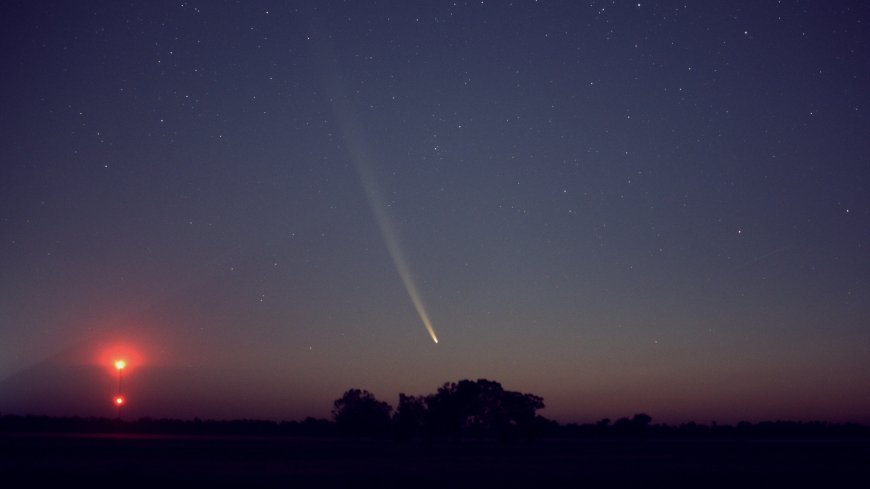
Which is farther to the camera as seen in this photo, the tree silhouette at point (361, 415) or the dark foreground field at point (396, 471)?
the tree silhouette at point (361, 415)

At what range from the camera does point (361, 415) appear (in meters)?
97.9

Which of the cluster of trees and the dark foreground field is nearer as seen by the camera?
the dark foreground field

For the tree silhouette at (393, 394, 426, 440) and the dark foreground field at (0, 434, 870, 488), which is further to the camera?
the tree silhouette at (393, 394, 426, 440)

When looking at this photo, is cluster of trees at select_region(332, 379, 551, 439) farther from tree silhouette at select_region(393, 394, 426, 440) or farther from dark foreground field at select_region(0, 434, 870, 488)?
dark foreground field at select_region(0, 434, 870, 488)

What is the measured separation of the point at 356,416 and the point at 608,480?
72938 mm

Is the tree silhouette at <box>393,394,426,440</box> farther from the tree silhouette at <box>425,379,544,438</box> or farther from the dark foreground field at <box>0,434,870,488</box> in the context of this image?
the dark foreground field at <box>0,434,870,488</box>

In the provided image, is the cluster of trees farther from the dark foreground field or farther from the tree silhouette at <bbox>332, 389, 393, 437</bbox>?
the dark foreground field

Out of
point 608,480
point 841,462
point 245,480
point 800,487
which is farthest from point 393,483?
point 841,462

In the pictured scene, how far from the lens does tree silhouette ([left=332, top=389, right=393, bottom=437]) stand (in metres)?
95.0

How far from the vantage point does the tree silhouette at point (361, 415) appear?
312 feet

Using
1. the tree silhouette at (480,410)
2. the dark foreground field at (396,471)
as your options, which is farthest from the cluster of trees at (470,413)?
the dark foreground field at (396,471)

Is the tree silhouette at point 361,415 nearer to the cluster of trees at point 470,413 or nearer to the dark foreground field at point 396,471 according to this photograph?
the cluster of trees at point 470,413

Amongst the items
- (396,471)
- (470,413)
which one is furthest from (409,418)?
(396,471)

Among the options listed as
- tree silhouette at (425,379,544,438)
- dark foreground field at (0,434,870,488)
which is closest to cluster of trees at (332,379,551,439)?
tree silhouette at (425,379,544,438)
